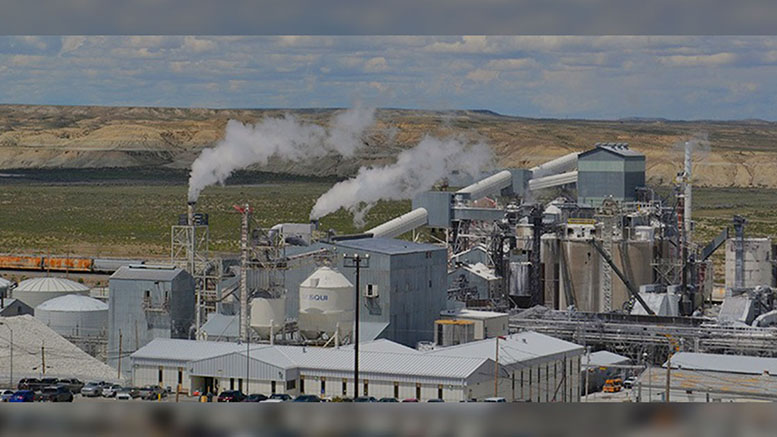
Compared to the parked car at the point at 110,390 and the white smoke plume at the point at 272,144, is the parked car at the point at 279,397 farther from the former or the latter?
the white smoke plume at the point at 272,144

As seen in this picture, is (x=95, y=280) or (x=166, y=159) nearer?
(x=95, y=280)

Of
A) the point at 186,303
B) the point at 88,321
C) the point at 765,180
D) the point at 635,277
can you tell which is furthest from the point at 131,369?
the point at 765,180

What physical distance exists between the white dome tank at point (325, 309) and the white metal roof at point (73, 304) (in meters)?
4.35

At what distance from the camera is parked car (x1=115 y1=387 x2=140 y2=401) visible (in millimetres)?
13078

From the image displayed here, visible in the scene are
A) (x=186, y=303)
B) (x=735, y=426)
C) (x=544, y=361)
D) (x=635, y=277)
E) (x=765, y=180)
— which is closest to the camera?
(x=735, y=426)

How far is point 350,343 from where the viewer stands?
1527 centimetres

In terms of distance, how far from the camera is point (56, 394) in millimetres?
12633

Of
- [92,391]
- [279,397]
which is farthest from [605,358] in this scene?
[92,391]

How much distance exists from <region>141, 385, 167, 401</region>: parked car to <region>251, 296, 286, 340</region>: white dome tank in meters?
1.95

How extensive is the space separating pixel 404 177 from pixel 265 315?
16335 mm

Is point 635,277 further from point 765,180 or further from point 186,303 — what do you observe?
point 765,180

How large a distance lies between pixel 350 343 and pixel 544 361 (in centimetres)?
239

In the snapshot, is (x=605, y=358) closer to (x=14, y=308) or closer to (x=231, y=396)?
(x=231, y=396)

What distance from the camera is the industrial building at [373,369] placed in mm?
12906
